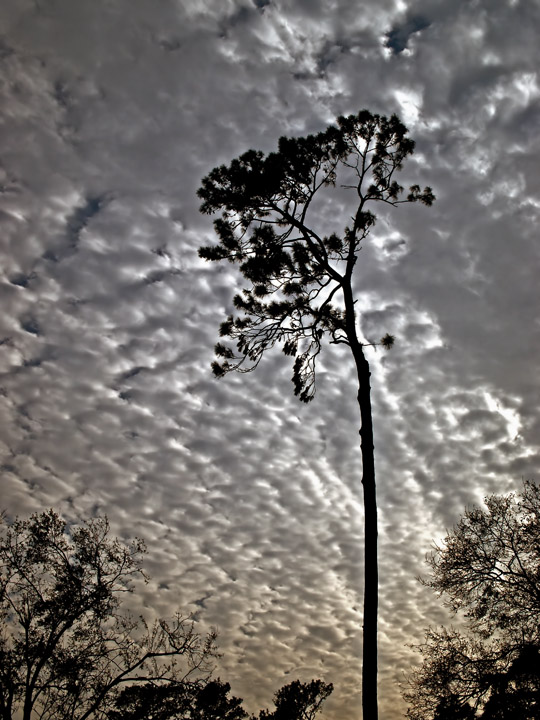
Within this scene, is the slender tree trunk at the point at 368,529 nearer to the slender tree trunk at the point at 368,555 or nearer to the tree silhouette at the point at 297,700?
the slender tree trunk at the point at 368,555

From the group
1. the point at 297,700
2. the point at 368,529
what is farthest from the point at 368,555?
the point at 297,700

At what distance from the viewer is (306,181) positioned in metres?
13.5

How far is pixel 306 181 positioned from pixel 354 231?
207cm

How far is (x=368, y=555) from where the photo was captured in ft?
30.3

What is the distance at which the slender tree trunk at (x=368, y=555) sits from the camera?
26.9 ft

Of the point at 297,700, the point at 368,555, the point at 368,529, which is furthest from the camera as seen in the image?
the point at 297,700

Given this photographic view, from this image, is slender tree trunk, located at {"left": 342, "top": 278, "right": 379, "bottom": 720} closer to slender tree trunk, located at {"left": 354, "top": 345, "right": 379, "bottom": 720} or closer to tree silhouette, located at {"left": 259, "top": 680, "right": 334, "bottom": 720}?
A: slender tree trunk, located at {"left": 354, "top": 345, "right": 379, "bottom": 720}

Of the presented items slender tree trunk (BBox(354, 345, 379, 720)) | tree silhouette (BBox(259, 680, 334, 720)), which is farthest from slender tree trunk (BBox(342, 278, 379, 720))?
tree silhouette (BBox(259, 680, 334, 720))

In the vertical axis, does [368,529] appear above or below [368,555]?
above

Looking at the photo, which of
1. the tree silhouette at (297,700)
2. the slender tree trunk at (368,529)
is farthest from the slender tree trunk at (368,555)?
the tree silhouette at (297,700)

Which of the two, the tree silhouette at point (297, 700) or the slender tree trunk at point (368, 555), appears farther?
the tree silhouette at point (297, 700)

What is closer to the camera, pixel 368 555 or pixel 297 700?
pixel 368 555

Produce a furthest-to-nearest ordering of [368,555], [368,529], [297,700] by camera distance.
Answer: [297,700] < [368,529] < [368,555]

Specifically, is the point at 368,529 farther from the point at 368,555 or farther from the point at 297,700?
the point at 297,700
